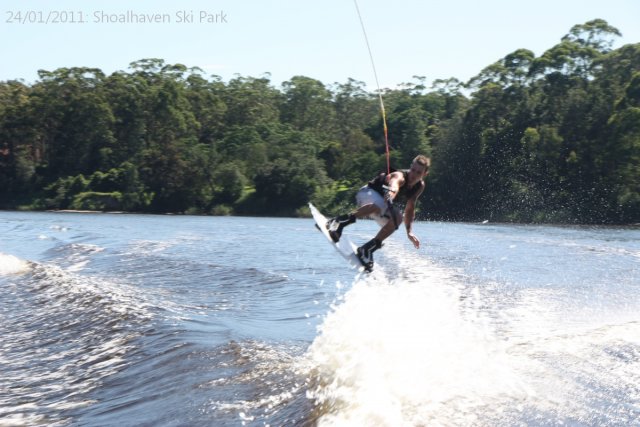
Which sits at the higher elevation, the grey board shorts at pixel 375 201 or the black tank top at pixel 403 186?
the black tank top at pixel 403 186

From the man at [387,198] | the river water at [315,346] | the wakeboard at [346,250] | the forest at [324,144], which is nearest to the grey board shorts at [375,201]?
the man at [387,198]

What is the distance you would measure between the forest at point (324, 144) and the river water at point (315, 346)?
39146mm

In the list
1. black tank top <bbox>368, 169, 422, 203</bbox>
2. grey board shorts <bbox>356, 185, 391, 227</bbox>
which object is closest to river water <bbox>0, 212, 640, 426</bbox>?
grey board shorts <bbox>356, 185, 391, 227</bbox>

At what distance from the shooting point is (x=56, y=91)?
268 feet

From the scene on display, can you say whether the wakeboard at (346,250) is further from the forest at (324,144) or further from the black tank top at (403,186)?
the forest at (324,144)

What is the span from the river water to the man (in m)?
1.06

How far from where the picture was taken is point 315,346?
366 inches

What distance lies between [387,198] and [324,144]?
228 feet

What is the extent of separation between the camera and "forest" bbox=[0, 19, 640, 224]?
185ft

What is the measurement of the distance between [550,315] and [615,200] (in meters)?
44.2

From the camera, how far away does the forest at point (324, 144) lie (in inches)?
2222

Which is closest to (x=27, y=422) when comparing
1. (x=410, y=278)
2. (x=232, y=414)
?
(x=232, y=414)

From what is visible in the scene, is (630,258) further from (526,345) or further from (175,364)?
(175,364)

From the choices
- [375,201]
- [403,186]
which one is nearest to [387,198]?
[375,201]
